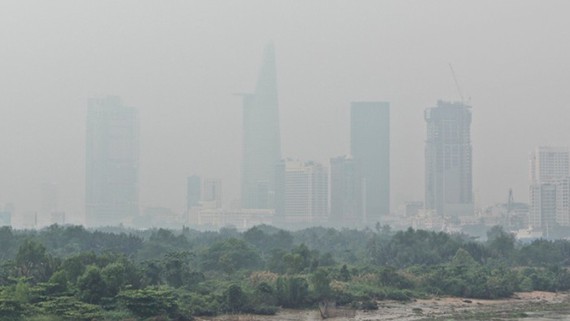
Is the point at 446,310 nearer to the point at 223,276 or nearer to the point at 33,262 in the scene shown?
the point at 223,276

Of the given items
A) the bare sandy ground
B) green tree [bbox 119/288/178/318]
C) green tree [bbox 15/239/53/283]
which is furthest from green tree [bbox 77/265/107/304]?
green tree [bbox 15/239/53/283]

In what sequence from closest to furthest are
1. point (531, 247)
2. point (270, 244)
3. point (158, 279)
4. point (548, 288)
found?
point (158, 279), point (548, 288), point (531, 247), point (270, 244)

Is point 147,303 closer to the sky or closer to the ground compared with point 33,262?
closer to the ground

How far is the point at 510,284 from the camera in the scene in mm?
58938

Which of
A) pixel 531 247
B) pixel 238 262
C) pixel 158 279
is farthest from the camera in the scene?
pixel 531 247

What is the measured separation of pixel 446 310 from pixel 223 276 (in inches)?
609

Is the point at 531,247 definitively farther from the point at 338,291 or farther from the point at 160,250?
the point at 338,291

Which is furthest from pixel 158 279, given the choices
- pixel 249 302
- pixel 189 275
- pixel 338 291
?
pixel 338 291

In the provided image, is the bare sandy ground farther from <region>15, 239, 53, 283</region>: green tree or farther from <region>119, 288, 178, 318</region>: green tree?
<region>15, 239, 53, 283</region>: green tree

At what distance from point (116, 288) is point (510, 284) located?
2879cm

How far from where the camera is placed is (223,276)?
189 feet

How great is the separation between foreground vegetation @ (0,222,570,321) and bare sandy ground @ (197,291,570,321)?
104 centimetres

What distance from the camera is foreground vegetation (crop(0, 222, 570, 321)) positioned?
39156 millimetres

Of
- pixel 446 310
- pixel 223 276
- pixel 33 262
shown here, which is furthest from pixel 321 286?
pixel 33 262
